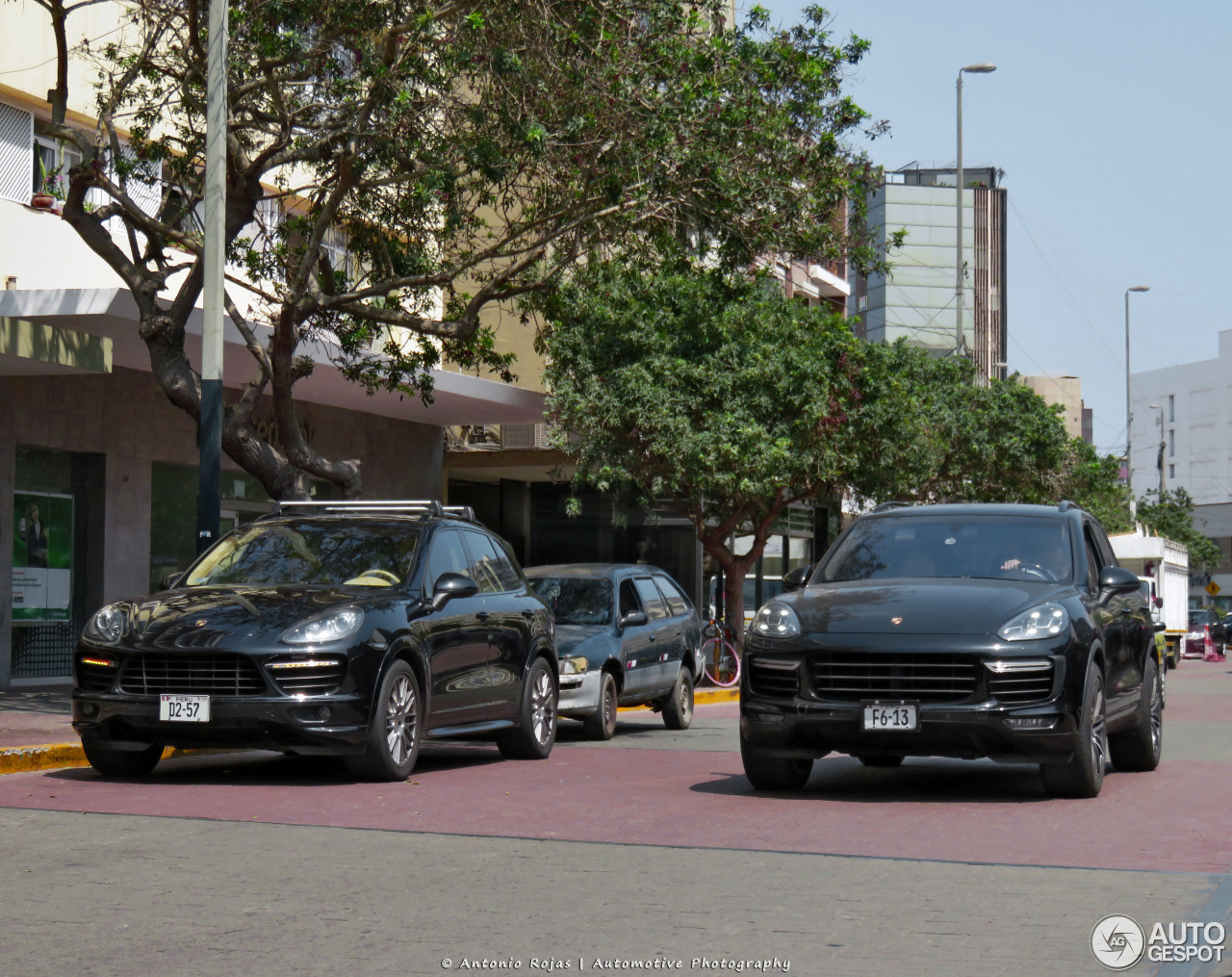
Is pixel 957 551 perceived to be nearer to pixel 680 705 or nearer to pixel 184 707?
pixel 184 707

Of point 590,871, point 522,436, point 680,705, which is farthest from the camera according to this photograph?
point 522,436

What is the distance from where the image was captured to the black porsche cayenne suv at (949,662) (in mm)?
9172

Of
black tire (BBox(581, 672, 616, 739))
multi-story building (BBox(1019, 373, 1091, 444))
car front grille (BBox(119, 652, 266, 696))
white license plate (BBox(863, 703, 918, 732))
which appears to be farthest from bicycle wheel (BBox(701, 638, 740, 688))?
multi-story building (BBox(1019, 373, 1091, 444))

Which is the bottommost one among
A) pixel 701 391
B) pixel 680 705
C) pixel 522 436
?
pixel 680 705

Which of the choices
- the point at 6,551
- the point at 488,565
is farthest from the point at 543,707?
the point at 6,551

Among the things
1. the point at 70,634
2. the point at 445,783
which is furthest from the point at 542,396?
the point at 445,783

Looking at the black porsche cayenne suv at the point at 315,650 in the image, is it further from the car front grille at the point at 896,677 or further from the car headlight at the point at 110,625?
the car front grille at the point at 896,677

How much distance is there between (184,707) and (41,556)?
1189cm

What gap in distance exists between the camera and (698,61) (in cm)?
1648

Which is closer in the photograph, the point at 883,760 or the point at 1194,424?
the point at 883,760

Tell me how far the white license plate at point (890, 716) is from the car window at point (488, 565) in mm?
3723

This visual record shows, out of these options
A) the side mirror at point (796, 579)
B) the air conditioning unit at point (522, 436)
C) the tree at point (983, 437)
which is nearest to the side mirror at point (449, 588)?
the side mirror at point (796, 579)

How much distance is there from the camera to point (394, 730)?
1038cm

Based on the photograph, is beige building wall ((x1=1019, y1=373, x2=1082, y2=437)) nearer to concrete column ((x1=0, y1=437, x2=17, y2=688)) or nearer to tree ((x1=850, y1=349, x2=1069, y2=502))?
tree ((x1=850, y1=349, x2=1069, y2=502))
